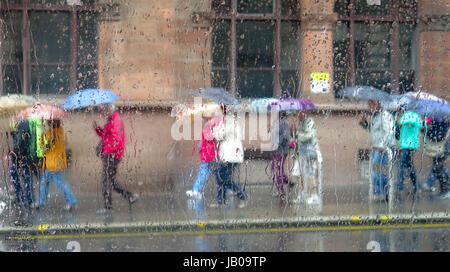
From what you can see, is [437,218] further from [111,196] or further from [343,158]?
[111,196]

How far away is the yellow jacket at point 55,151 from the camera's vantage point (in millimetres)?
7348

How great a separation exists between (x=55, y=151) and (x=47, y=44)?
269 cm

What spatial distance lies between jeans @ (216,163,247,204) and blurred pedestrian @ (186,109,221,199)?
5.2 inches

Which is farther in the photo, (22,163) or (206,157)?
(206,157)

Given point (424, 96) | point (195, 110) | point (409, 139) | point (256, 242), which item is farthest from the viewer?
point (195, 110)

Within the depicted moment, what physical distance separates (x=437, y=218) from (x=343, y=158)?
1.76m

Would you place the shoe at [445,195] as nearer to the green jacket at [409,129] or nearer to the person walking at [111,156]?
the green jacket at [409,129]

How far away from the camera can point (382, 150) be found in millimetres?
7789

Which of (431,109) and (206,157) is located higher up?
(431,109)

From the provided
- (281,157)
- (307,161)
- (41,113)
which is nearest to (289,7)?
(281,157)

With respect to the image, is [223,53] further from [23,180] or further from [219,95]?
[23,180]

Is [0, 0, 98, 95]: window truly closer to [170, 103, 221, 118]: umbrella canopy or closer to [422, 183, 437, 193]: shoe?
[170, 103, 221, 118]: umbrella canopy

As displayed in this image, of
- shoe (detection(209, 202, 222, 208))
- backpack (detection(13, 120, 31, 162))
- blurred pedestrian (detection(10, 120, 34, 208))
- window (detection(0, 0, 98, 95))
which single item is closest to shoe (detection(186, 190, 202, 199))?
shoe (detection(209, 202, 222, 208))

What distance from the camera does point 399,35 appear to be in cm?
984
